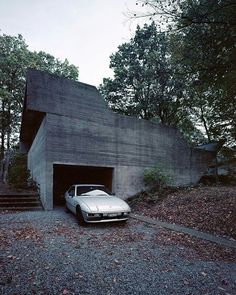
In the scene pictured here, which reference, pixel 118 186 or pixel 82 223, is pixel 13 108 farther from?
pixel 82 223

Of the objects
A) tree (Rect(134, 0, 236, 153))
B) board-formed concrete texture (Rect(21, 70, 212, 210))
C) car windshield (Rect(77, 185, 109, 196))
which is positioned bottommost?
car windshield (Rect(77, 185, 109, 196))

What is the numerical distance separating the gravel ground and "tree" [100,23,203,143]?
1943 cm

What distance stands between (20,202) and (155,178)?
813 centimetres

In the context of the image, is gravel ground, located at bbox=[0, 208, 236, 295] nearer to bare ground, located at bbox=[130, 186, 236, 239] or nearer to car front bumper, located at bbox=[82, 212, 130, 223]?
car front bumper, located at bbox=[82, 212, 130, 223]

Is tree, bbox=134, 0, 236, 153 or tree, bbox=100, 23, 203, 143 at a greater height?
tree, bbox=100, 23, 203, 143

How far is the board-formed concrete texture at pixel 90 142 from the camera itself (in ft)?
38.9

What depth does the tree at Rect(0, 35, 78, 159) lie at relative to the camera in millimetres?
24484

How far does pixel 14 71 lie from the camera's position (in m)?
26.2

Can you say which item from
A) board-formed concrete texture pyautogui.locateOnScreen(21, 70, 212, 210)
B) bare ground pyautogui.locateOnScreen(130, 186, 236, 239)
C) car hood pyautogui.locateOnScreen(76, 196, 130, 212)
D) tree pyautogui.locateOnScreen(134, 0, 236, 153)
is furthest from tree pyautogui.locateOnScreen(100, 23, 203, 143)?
car hood pyautogui.locateOnScreen(76, 196, 130, 212)

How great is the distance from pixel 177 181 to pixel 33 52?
2241 cm

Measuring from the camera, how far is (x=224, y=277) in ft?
14.8

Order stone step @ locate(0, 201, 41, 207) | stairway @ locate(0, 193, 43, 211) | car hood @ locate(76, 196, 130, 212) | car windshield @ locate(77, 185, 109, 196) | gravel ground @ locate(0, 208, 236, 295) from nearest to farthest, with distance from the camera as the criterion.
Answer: gravel ground @ locate(0, 208, 236, 295) → car hood @ locate(76, 196, 130, 212) → car windshield @ locate(77, 185, 109, 196) → stairway @ locate(0, 193, 43, 211) → stone step @ locate(0, 201, 41, 207)

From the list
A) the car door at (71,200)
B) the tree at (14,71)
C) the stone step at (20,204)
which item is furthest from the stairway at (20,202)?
the tree at (14,71)

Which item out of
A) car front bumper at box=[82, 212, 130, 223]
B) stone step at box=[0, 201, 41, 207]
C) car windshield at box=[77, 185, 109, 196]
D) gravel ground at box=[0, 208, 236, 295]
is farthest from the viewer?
stone step at box=[0, 201, 41, 207]
